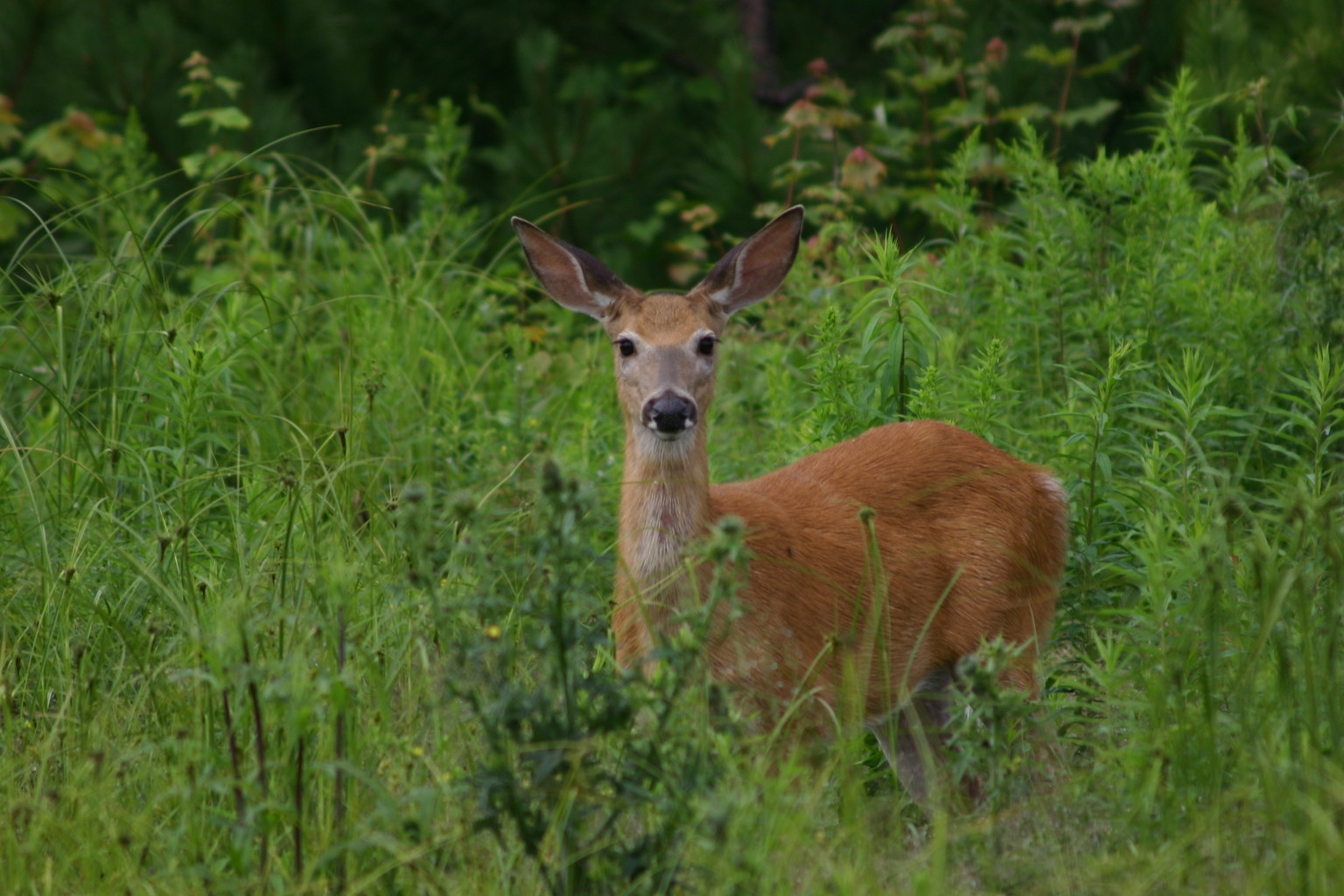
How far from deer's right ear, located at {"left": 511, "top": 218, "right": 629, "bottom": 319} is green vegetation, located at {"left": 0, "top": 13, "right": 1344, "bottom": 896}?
1.45 ft

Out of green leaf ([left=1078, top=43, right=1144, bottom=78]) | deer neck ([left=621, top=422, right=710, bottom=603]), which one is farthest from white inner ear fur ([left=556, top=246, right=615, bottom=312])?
green leaf ([left=1078, top=43, right=1144, bottom=78])

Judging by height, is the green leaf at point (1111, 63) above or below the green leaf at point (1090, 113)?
above

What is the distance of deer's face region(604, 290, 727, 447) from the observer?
4.03 m

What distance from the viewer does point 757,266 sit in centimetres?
464

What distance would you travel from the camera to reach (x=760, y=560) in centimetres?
393

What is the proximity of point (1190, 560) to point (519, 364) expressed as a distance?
261cm

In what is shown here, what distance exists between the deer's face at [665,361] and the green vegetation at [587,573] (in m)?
0.31

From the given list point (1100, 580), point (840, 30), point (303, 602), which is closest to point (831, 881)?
point (303, 602)

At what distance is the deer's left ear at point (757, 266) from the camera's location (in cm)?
457

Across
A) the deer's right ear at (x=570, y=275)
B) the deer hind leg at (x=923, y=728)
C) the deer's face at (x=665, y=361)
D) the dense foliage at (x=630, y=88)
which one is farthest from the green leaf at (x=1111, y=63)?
the deer hind leg at (x=923, y=728)

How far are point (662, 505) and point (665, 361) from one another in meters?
0.43

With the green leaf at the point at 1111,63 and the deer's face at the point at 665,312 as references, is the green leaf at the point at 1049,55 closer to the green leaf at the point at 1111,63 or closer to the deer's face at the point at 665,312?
the green leaf at the point at 1111,63

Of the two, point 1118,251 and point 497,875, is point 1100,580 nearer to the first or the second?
point 1118,251

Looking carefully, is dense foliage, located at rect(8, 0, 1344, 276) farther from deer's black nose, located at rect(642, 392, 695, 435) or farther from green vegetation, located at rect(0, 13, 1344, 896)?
deer's black nose, located at rect(642, 392, 695, 435)
